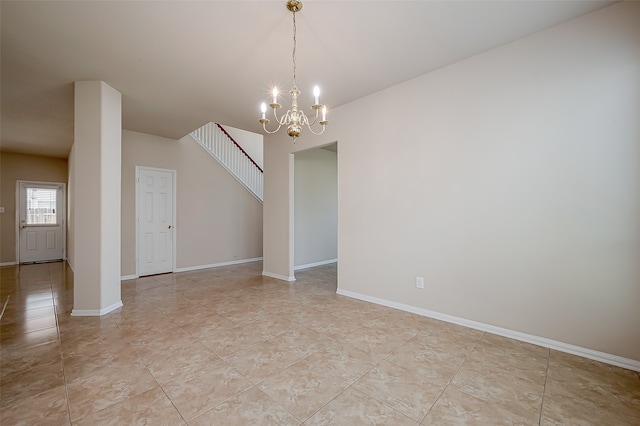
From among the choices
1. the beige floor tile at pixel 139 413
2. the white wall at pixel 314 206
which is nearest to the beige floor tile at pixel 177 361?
the beige floor tile at pixel 139 413

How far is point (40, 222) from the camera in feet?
22.8

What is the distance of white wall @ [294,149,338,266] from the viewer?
593 centimetres

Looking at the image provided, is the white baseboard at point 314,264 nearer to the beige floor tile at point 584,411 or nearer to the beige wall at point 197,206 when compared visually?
the beige wall at point 197,206

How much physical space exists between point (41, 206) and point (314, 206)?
7272mm

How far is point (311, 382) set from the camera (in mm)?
1893

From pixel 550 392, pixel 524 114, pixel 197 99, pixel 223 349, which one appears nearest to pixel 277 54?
pixel 197 99

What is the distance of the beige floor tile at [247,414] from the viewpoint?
5.00 feet

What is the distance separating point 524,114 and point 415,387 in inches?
102

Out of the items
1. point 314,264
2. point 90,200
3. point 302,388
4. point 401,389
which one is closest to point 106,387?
point 302,388

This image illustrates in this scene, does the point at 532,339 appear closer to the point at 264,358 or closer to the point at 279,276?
the point at 264,358

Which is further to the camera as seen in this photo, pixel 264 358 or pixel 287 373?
pixel 264 358

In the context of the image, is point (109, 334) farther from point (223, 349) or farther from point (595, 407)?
point (595, 407)

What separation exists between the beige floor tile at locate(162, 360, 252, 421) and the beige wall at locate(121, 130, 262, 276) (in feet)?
13.2

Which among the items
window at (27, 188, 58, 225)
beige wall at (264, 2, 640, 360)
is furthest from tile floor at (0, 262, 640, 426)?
window at (27, 188, 58, 225)
